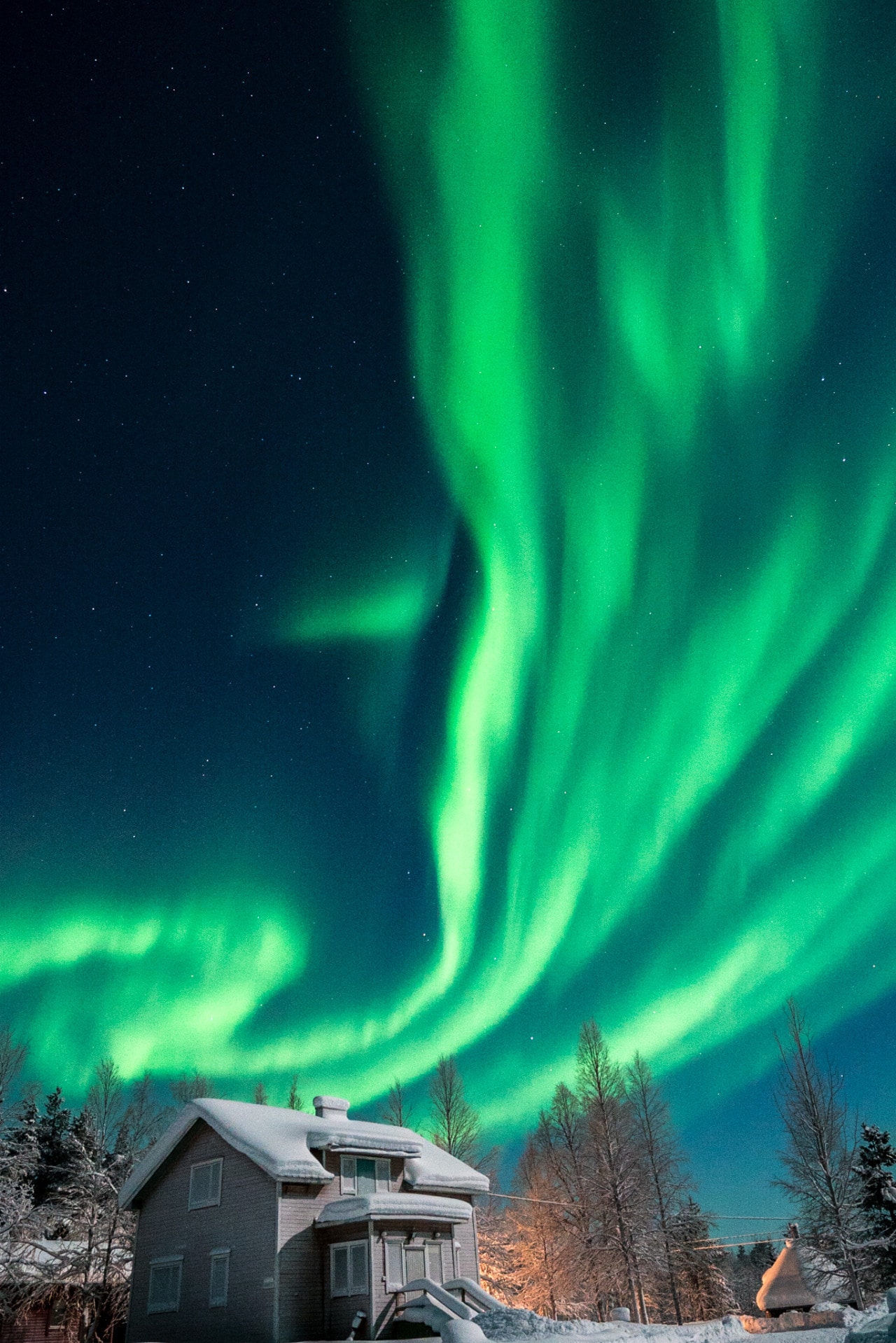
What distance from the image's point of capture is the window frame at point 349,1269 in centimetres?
2762

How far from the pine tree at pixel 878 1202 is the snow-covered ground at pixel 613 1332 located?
14.9 meters

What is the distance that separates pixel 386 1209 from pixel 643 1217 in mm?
19696

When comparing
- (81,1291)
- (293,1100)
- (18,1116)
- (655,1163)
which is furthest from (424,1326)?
(18,1116)

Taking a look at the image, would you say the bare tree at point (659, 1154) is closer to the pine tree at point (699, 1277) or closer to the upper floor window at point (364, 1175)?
the pine tree at point (699, 1277)

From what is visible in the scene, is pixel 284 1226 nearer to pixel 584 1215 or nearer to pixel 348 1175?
pixel 348 1175

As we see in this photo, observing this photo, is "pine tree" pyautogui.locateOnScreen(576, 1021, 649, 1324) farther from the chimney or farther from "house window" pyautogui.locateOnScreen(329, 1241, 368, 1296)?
"house window" pyautogui.locateOnScreen(329, 1241, 368, 1296)

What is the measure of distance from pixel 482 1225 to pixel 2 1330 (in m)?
22.0

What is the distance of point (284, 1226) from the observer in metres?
28.4

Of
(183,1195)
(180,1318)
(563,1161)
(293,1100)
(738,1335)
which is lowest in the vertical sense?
(738,1335)

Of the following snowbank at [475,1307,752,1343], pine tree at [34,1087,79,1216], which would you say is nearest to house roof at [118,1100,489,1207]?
snowbank at [475,1307,752,1343]

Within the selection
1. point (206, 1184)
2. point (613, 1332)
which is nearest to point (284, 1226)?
point (206, 1184)

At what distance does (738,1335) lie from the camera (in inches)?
1057

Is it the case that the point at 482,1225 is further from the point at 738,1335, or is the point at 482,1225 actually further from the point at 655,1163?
the point at 738,1335

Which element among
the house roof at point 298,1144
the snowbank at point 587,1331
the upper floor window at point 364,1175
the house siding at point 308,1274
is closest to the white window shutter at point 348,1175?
the upper floor window at point 364,1175
